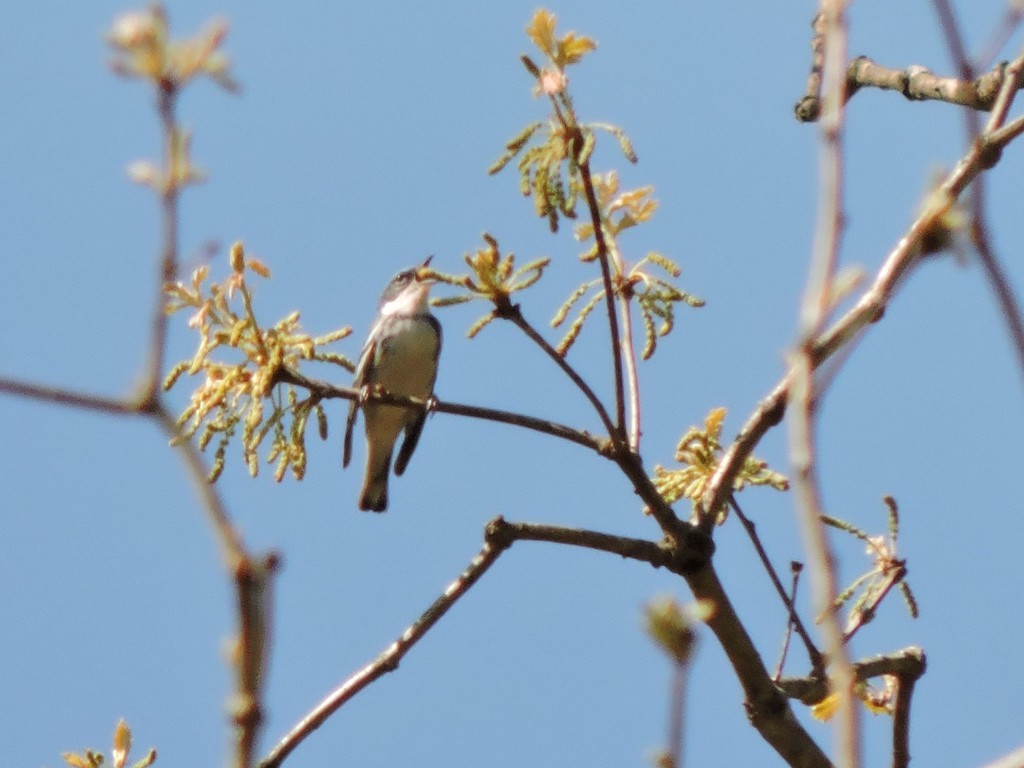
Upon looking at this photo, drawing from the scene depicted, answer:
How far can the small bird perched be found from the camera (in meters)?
10.4

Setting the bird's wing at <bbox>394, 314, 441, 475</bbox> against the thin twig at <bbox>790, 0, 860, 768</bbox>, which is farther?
the bird's wing at <bbox>394, 314, 441, 475</bbox>

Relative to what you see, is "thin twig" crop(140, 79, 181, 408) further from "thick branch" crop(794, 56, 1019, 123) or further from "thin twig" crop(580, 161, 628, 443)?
"thick branch" crop(794, 56, 1019, 123)

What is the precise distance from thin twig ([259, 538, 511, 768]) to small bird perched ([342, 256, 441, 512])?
21.7 ft

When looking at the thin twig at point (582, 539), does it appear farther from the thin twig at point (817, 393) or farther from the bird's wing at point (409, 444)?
the bird's wing at point (409, 444)

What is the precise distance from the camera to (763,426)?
3.35 metres

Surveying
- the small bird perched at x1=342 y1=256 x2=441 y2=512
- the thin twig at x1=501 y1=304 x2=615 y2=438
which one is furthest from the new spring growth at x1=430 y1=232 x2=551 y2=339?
the small bird perched at x1=342 y1=256 x2=441 y2=512

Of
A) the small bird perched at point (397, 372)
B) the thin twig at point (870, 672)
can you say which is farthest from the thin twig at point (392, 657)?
the small bird perched at point (397, 372)

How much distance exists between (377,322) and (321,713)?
28.2 ft

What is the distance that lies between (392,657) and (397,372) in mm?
7403

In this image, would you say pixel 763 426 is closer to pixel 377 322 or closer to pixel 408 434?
pixel 408 434

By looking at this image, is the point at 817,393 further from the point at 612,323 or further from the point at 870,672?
the point at 870,672

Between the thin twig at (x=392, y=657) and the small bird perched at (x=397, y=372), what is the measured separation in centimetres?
661

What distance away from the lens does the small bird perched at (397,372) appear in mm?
10367

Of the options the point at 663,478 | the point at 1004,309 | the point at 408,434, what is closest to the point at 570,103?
the point at 663,478
